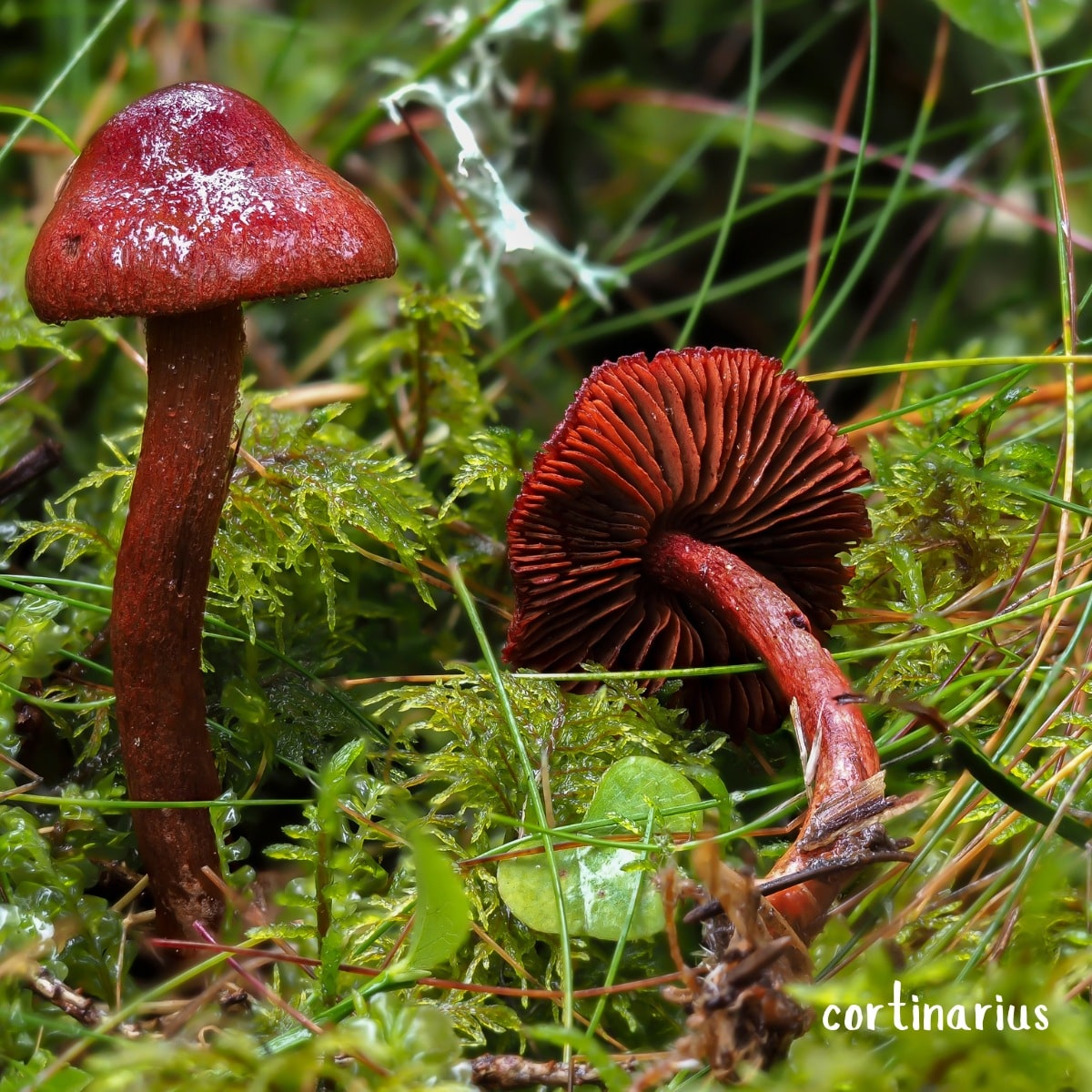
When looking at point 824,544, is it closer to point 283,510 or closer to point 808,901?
point 808,901

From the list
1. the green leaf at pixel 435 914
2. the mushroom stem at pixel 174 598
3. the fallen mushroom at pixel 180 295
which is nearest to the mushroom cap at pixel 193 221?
the fallen mushroom at pixel 180 295

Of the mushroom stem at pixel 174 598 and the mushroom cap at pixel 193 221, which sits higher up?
the mushroom cap at pixel 193 221

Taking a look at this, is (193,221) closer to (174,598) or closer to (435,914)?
(174,598)

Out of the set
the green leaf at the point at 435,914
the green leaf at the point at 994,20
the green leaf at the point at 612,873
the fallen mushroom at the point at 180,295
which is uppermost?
the green leaf at the point at 994,20

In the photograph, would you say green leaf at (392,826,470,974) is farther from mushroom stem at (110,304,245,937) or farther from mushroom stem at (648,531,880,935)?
mushroom stem at (110,304,245,937)

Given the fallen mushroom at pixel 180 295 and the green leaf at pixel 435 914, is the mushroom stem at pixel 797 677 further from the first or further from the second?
the fallen mushroom at pixel 180 295

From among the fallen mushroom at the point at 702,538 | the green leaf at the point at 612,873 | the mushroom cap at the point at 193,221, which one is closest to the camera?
the mushroom cap at the point at 193,221
